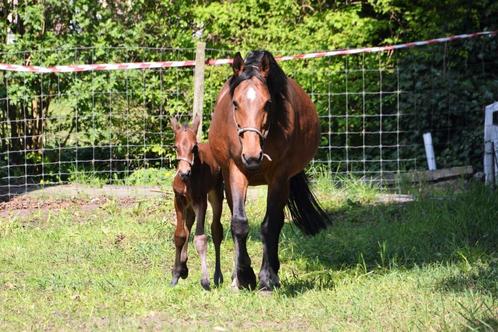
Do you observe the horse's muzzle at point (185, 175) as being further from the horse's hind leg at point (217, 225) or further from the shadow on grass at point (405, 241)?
the shadow on grass at point (405, 241)

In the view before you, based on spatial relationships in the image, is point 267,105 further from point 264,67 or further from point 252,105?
point 264,67

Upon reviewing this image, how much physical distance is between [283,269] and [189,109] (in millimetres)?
6112

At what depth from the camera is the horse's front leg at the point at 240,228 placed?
7.76 meters

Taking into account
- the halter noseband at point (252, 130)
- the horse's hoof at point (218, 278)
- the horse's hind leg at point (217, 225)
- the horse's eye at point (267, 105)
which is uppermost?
the horse's eye at point (267, 105)

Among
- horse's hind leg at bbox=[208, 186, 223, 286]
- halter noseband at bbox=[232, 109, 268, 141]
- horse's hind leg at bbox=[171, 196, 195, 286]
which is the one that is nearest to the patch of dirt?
horse's hind leg at bbox=[208, 186, 223, 286]

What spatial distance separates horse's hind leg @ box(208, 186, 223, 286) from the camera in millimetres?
8422

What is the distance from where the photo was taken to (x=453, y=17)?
1583 centimetres

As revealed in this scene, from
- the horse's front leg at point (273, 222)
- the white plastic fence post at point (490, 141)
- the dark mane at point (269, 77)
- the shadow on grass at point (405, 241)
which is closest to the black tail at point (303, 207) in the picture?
the shadow on grass at point (405, 241)

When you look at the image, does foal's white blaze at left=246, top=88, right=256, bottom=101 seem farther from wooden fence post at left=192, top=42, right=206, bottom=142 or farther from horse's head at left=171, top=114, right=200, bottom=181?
wooden fence post at left=192, top=42, right=206, bottom=142

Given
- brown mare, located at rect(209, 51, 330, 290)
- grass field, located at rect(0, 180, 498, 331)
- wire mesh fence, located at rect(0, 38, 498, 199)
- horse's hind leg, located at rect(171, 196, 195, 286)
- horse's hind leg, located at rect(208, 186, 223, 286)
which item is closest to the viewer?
grass field, located at rect(0, 180, 498, 331)

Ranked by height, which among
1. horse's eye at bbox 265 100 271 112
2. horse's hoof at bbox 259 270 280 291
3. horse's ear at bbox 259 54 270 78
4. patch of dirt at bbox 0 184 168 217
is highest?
horse's ear at bbox 259 54 270 78

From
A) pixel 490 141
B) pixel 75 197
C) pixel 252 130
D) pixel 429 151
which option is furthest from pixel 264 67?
pixel 429 151

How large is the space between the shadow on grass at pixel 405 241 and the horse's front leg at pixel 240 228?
0.35m

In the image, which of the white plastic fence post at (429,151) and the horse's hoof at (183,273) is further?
the white plastic fence post at (429,151)
